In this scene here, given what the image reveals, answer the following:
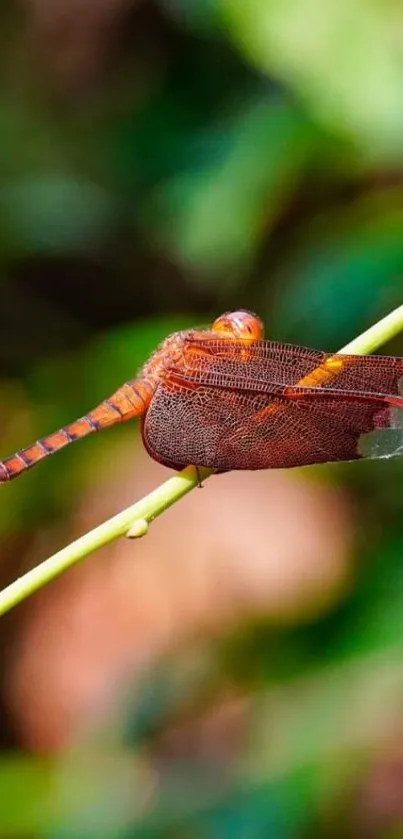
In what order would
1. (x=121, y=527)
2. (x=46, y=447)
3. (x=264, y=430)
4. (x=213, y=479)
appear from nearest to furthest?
(x=121, y=527) < (x=264, y=430) < (x=46, y=447) < (x=213, y=479)

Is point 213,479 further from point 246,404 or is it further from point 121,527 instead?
point 121,527

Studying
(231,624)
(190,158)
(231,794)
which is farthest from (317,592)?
(190,158)

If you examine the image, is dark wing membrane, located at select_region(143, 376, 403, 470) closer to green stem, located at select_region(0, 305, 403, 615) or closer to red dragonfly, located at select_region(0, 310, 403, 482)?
red dragonfly, located at select_region(0, 310, 403, 482)

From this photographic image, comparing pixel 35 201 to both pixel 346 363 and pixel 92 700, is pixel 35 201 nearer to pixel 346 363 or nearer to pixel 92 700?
pixel 92 700

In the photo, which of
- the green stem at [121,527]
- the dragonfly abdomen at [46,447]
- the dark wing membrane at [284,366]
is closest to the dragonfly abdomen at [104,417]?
the dragonfly abdomen at [46,447]

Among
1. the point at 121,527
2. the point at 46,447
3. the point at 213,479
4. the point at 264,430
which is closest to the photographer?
the point at 121,527

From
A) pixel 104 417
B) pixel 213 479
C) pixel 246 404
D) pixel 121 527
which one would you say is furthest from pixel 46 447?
pixel 213 479
